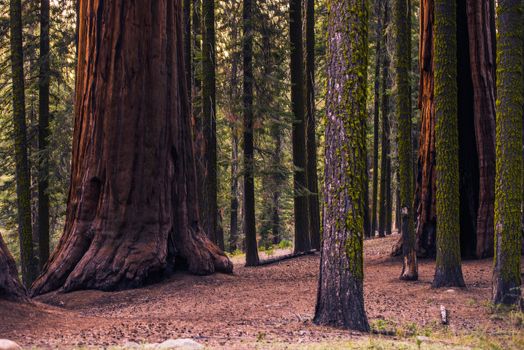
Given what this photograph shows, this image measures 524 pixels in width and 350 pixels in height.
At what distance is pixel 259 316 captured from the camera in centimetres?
1038

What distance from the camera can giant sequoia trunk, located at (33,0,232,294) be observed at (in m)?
14.2

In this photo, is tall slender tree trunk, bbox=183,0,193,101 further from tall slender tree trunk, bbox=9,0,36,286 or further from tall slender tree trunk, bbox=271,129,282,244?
tall slender tree trunk, bbox=9,0,36,286

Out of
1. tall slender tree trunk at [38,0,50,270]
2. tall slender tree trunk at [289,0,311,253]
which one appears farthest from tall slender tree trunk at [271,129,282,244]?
tall slender tree trunk at [38,0,50,270]

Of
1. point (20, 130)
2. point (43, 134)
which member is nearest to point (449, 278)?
point (20, 130)

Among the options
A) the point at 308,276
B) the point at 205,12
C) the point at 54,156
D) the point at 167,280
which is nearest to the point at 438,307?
the point at 308,276

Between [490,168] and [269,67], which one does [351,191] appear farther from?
[269,67]

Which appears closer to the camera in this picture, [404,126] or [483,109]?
[404,126]

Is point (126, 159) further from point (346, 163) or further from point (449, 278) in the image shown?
point (449, 278)

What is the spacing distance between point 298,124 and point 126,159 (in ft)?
24.2

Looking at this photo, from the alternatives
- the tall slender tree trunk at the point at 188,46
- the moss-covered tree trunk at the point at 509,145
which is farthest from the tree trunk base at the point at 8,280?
the tall slender tree trunk at the point at 188,46

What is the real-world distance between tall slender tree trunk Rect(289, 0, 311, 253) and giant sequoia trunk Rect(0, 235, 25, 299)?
1179cm

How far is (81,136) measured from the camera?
1513cm

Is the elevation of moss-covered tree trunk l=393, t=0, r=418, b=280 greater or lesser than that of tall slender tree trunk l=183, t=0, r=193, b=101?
lesser

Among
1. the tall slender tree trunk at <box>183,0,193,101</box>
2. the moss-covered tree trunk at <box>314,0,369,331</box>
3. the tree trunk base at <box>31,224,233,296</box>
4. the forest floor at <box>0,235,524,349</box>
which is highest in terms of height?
the tall slender tree trunk at <box>183,0,193,101</box>
